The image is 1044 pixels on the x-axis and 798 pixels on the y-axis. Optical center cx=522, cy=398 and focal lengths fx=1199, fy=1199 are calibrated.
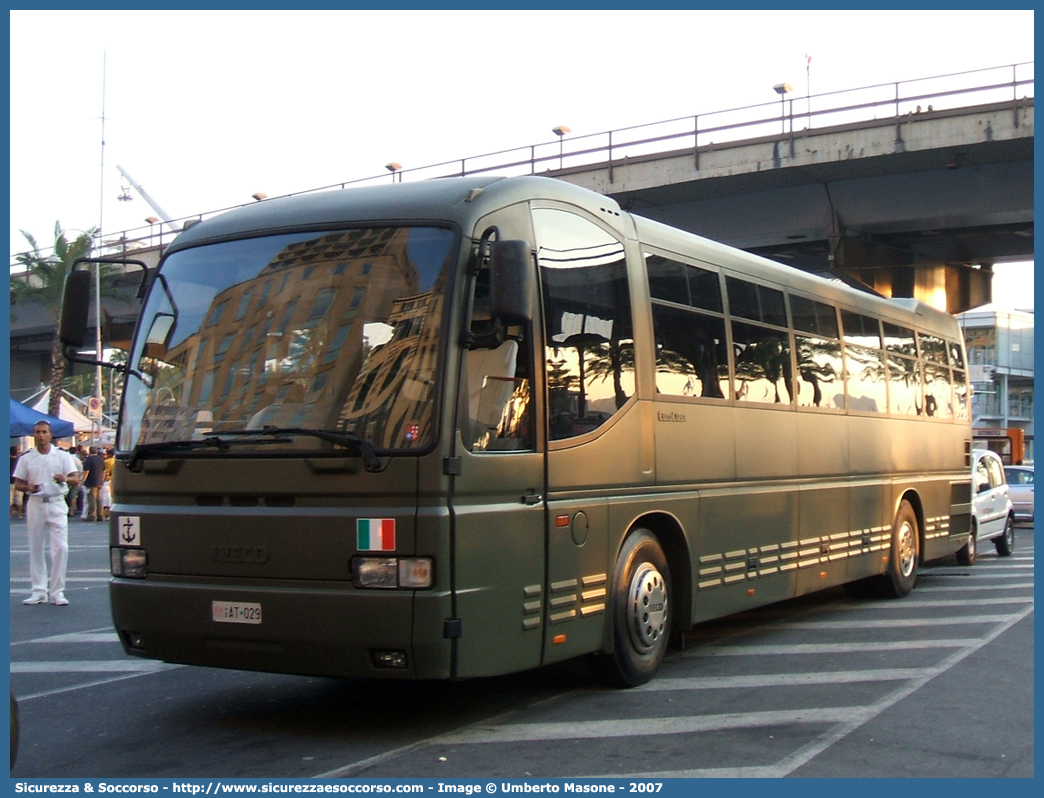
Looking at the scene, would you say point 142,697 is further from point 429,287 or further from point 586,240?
point 586,240

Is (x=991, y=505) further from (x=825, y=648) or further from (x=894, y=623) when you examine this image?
(x=825, y=648)

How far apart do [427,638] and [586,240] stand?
A: 2.96 metres

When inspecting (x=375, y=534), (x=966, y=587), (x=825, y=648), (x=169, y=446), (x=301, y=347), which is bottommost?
(x=966, y=587)

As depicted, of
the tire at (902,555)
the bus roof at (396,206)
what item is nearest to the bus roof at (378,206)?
the bus roof at (396,206)

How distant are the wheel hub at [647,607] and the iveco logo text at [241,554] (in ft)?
8.34

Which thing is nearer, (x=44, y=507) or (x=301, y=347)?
(x=301, y=347)

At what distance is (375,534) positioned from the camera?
6238mm

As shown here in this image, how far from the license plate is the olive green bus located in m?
0.01

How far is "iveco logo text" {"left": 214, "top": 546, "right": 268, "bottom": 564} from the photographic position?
649 cm

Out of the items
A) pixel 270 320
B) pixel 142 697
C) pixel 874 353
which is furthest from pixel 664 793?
pixel 874 353

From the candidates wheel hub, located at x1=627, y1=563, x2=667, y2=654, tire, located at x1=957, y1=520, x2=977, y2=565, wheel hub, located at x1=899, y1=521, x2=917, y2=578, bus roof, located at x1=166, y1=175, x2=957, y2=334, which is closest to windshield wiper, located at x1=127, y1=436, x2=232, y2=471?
bus roof, located at x1=166, y1=175, x2=957, y2=334

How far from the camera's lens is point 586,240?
25.6 ft

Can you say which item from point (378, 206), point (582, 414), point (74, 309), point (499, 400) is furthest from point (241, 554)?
point (582, 414)

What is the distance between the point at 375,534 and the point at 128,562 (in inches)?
67.3
